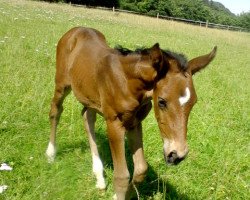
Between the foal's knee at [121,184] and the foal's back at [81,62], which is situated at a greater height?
the foal's back at [81,62]

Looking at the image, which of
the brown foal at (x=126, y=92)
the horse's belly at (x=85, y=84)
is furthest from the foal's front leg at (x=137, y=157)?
the horse's belly at (x=85, y=84)

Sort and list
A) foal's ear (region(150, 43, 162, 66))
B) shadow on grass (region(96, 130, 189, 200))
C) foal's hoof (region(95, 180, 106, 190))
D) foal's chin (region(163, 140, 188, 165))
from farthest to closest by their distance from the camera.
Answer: foal's hoof (region(95, 180, 106, 190)) < shadow on grass (region(96, 130, 189, 200)) < foal's ear (region(150, 43, 162, 66)) < foal's chin (region(163, 140, 188, 165))

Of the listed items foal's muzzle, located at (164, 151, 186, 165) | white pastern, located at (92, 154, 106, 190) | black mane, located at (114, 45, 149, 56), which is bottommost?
white pastern, located at (92, 154, 106, 190)

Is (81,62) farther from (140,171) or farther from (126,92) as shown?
(140,171)

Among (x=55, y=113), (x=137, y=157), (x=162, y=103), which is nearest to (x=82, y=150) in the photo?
(x=55, y=113)

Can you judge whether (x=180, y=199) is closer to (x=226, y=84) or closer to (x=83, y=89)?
(x=83, y=89)

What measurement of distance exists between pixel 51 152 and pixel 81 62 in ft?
3.65

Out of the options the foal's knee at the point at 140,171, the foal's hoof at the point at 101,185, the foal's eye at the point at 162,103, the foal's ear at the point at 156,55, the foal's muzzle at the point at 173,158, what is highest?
the foal's ear at the point at 156,55

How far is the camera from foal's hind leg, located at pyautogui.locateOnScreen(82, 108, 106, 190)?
12.4ft

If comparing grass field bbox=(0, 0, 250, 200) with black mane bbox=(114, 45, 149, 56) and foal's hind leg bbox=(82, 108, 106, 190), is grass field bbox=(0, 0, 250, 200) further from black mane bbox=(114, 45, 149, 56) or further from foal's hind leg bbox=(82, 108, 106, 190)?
black mane bbox=(114, 45, 149, 56)

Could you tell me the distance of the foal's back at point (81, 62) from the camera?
390 cm

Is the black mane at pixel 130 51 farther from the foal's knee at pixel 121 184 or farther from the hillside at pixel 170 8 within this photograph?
the hillside at pixel 170 8

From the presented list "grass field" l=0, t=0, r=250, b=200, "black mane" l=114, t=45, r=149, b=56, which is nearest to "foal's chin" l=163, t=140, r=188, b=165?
"grass field" l=0, t=0, r=250, b=200

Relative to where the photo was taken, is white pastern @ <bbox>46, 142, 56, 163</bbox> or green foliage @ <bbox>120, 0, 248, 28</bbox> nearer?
white pastern @ <bbox>46, 142, 56, 163</bbox>
